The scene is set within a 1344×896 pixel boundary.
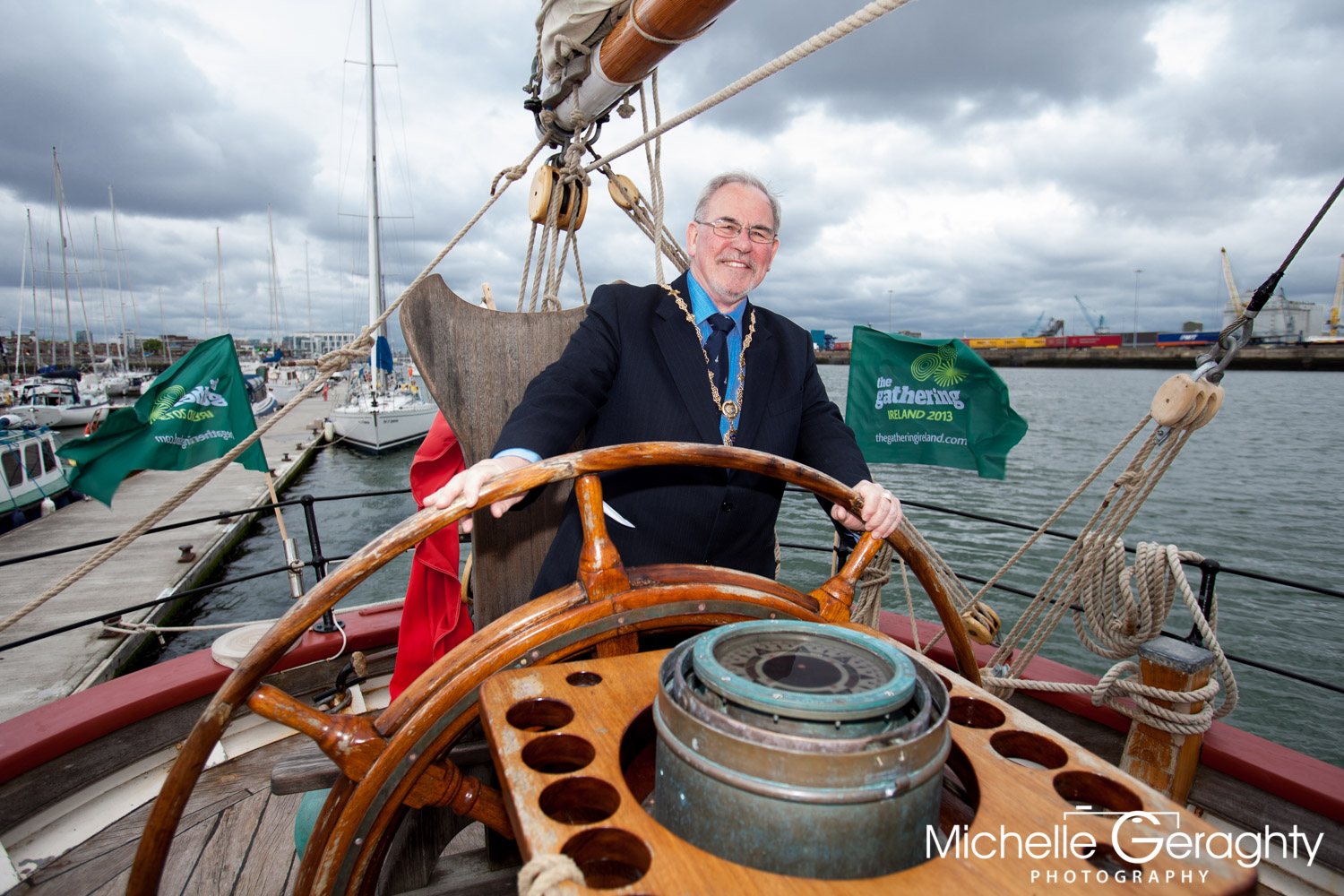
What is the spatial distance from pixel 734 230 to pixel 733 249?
0.15 feet

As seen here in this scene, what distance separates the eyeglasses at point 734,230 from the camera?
5.65 feet

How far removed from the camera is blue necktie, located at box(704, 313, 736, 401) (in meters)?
1.79

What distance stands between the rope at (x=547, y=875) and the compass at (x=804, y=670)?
0.74 feet

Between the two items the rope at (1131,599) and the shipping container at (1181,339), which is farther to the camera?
the shipping container at (1181,339)

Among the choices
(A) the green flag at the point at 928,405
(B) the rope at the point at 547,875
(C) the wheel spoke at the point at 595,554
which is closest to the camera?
(B) the rope at the point at 547,875

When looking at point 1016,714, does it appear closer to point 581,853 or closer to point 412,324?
point 581,853

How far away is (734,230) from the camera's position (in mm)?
1729

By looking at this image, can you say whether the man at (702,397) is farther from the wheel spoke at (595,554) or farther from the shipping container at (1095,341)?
the shipping container at (1095,341)

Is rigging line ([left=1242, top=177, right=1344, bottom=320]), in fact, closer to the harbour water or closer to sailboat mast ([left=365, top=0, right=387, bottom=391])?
the harbour water

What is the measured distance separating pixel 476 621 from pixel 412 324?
33.0 inches

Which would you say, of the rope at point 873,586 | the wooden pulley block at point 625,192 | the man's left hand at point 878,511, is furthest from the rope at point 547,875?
the wooden pulley block at point 625,192

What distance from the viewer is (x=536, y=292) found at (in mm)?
2342

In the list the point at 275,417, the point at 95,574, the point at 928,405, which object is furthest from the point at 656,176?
the point at 95,574

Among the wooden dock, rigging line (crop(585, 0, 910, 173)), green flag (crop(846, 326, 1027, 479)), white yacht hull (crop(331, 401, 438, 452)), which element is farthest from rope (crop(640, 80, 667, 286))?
white yacht hull (crop(331, 401, 438, 452))
